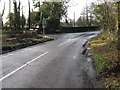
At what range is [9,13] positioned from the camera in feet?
169

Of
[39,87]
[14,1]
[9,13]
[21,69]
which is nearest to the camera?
[39,87]

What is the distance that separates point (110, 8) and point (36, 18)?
41034 mm

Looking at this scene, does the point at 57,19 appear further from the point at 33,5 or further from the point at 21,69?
the point at 21,69

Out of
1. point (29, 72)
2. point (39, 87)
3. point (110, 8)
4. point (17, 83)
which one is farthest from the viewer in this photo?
point (110, 8)

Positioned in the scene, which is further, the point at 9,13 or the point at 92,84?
the point at 9,13

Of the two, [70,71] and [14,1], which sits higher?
[14,1]

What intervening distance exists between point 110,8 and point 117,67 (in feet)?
38.7

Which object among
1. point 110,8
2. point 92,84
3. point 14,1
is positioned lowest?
point 92,84

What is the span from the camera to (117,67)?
9.12 m

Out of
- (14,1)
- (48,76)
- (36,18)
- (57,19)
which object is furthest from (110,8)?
(36,18)

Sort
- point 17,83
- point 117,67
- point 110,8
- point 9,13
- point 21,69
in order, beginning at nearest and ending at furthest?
1. point 17,83
2. point 117,67
3. point 21,69
4. point 110,8
5. point 9,13

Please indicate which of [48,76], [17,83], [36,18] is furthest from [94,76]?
Answer: [36,18]

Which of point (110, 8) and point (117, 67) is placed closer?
point (117, 67)

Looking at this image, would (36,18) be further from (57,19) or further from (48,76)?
(48,76)
